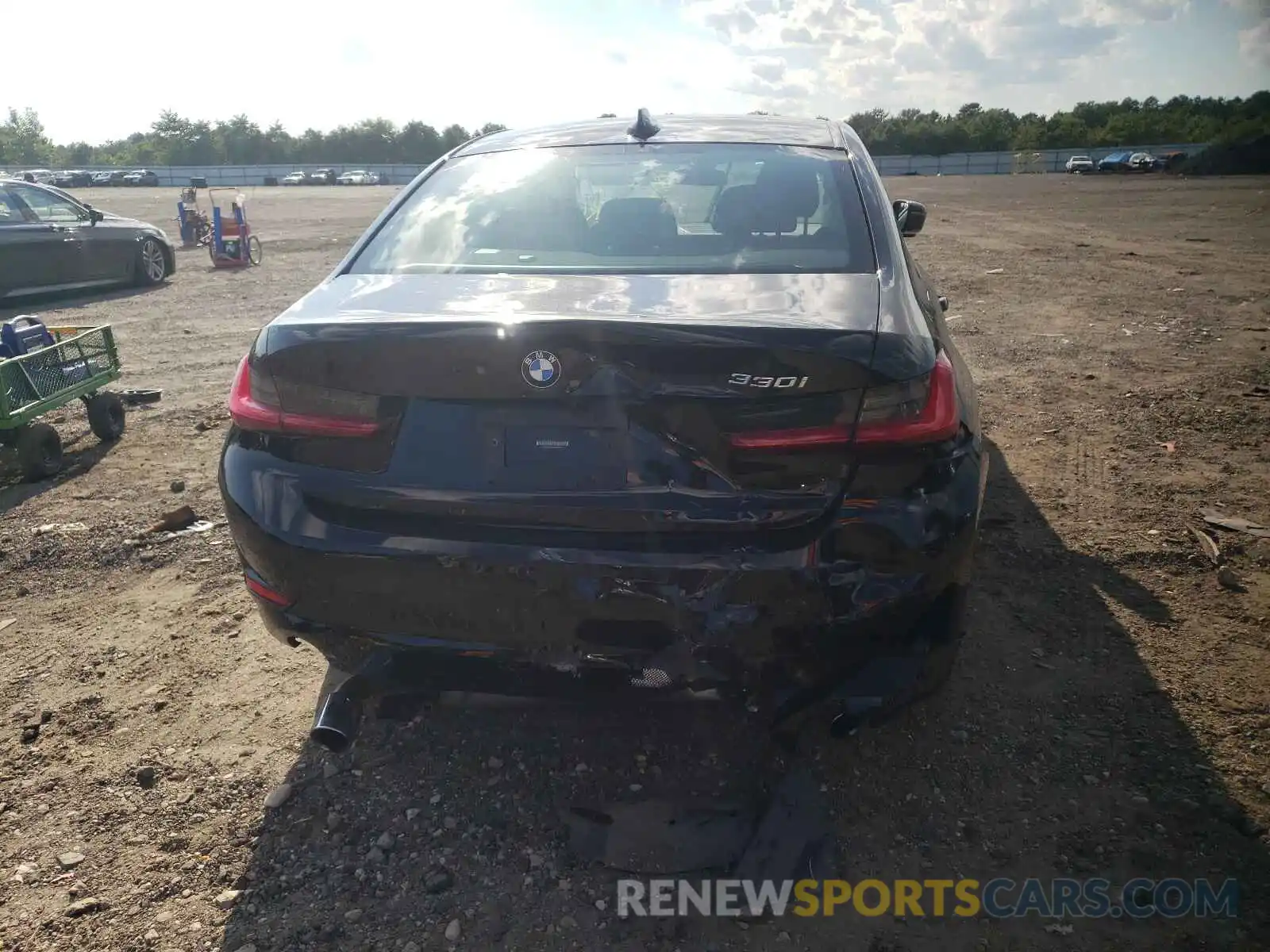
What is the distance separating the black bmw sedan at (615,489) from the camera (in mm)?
1966

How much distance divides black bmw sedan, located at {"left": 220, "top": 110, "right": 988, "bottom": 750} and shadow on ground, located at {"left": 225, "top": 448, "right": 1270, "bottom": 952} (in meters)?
0.28

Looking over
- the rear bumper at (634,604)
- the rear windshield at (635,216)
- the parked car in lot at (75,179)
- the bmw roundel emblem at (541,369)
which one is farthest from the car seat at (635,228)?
the parked car in lot at (75,179)

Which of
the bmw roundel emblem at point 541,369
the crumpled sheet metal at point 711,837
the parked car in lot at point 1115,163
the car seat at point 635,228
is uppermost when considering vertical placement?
the car seat at point 635,228

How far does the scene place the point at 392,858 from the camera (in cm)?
229

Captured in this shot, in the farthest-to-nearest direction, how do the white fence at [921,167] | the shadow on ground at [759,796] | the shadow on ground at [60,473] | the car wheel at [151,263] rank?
the white fence at [921,167], the car wheel at [151,263], the shadow on ground at [60,473], the shadow on ground at [759,796]

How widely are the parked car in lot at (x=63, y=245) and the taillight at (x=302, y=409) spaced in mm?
11066

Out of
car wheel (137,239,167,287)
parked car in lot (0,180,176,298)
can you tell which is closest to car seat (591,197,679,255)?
parked car in lot (0,180,176,298)

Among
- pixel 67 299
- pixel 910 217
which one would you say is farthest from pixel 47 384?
pixel 67 299

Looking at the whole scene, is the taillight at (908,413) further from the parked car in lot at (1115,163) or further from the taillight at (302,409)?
the parked car in lot at (1115,163)

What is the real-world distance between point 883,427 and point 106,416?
212 inches

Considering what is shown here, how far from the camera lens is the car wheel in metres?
12.8

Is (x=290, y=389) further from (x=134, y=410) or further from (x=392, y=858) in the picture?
(x=134, y=410)

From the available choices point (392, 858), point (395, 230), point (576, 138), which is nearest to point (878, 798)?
point (392, 858)

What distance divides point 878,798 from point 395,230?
229 cm
